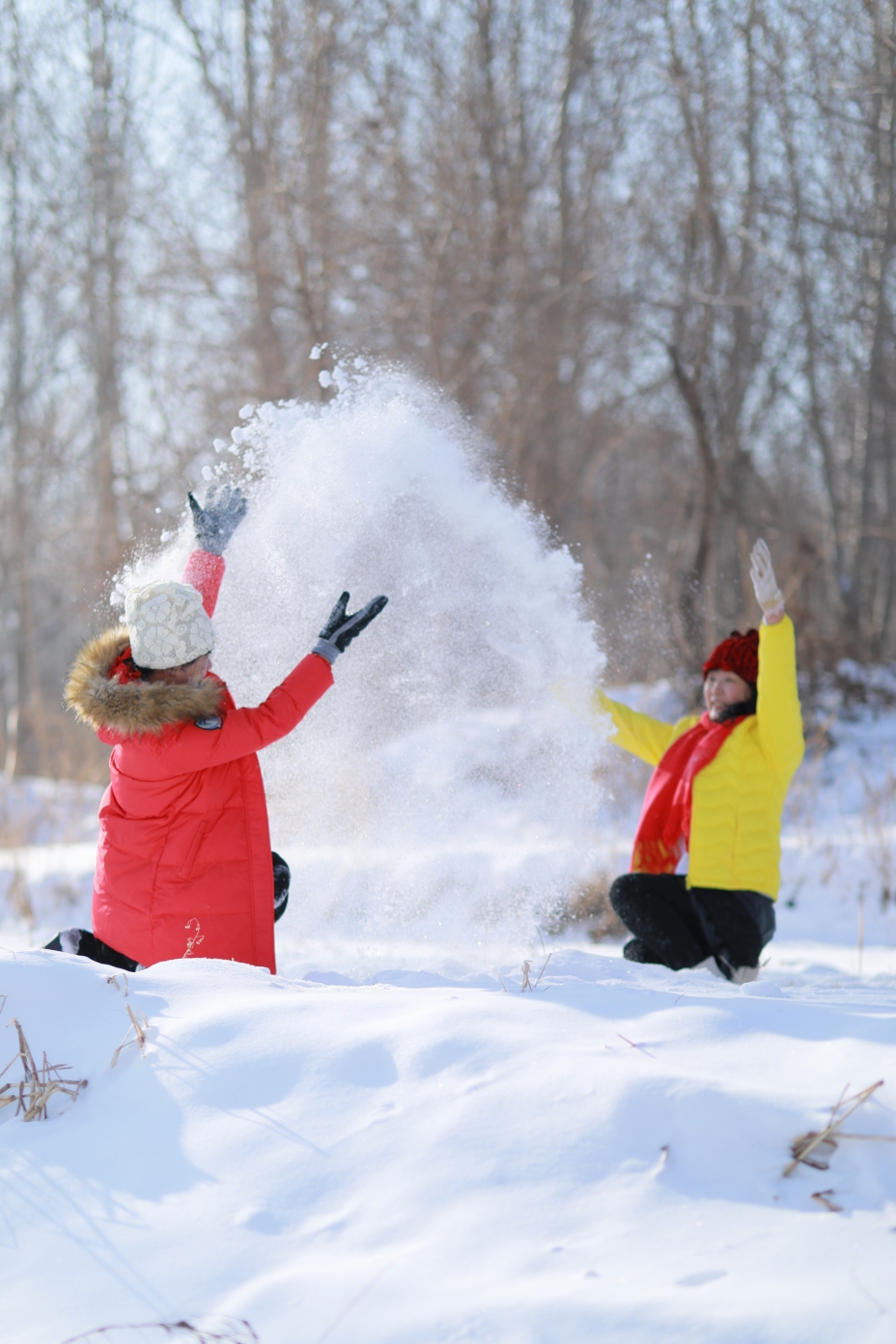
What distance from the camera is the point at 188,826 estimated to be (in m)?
3.30

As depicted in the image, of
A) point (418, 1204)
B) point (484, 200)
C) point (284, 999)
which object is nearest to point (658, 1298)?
point (418, 1204)

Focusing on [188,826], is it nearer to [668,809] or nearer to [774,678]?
[668,809]

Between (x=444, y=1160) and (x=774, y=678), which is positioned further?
(x=774, y=678)

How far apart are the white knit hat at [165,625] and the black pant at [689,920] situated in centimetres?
183

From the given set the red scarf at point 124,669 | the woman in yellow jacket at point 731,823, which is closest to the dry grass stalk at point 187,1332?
the red scarf at point 124,669

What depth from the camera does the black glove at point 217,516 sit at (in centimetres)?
389

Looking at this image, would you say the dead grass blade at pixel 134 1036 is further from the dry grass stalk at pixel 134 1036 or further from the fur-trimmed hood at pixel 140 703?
the fur-trimmed hood at pixel 140 703

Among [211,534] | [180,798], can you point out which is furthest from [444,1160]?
[211,534]

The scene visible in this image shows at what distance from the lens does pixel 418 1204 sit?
1.76 m

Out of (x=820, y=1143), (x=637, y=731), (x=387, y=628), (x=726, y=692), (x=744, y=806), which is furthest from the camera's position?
(x=387, y=628)

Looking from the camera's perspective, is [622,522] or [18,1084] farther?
[622,522]

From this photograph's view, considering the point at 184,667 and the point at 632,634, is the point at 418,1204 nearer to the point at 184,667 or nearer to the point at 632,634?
the point at 184,667

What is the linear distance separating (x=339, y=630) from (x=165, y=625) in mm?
516

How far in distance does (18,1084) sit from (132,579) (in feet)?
7.53
